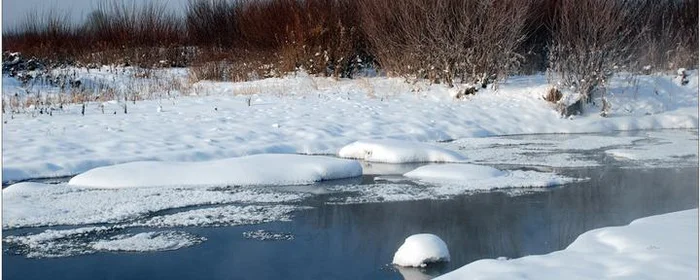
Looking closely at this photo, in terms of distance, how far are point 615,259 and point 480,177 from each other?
3.25 metres

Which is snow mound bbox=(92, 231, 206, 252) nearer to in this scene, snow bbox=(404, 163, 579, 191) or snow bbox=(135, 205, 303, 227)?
snow bbox=(135, 205, 303, 227)

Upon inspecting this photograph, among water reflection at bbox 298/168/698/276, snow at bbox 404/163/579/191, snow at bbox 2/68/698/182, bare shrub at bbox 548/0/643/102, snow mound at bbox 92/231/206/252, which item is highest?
bare shrub at bbox 548/0/643/102

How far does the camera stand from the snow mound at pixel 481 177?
7715 mm

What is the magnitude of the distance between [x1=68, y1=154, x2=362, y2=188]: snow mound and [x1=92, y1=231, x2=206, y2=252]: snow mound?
6.42 feet

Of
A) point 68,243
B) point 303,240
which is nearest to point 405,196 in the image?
point 303,240

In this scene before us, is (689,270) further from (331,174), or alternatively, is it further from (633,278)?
(331,174)

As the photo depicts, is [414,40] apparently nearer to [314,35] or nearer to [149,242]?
[314,35]

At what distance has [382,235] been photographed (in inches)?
227

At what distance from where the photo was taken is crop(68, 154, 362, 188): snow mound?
7.70m

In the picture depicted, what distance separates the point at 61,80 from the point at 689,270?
52.4ft

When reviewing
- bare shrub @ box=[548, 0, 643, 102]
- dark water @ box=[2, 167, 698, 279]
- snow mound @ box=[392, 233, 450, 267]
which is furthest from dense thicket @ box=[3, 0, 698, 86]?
snow mound @ box=[392, 233, 450, 267]

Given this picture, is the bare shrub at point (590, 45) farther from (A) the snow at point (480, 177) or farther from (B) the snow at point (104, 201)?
(B) the snow at point (104, 201)

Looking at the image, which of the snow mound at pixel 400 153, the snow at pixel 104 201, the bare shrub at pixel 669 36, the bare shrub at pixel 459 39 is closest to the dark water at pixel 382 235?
the snow at pixel 104 201

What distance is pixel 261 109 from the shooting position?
1296cm
